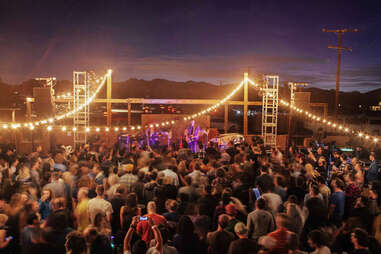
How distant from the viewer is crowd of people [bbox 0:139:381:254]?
3.57 m

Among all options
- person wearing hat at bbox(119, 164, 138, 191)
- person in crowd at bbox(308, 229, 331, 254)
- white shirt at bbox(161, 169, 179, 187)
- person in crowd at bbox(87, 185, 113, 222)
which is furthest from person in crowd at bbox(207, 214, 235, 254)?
white shirt at bbox(161, 169, 179, 187)

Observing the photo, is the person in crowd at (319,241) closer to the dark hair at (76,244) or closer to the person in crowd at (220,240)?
the person in crowd at (220,240)

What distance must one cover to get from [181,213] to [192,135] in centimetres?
861

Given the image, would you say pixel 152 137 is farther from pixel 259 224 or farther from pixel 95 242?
pixel 95 242

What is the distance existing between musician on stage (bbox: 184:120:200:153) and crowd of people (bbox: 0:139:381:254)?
5.88m

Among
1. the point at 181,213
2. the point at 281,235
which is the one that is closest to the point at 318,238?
the point at 281,235

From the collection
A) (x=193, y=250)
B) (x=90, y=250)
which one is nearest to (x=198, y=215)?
(x=193, y=250)

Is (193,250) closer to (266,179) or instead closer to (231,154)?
(266,179)

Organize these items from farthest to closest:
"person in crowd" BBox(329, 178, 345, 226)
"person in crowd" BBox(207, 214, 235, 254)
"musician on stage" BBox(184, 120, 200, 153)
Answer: "musician on stage" BBox(184, 120, 200, 153), "person in crowd" BBox(329, 178, 345, 226), "person in crowd" BBox(207, 214, 235, 254)

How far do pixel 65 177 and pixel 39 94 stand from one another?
602 cm

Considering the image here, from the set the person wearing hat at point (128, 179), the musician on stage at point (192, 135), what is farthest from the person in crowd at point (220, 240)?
the musician on stage at point (192, 135)

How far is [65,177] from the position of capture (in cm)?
591

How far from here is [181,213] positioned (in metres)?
4.98

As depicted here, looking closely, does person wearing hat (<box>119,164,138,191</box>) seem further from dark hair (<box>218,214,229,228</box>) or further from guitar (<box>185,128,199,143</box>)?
guitar (<box>185,128,199,143</box>)
